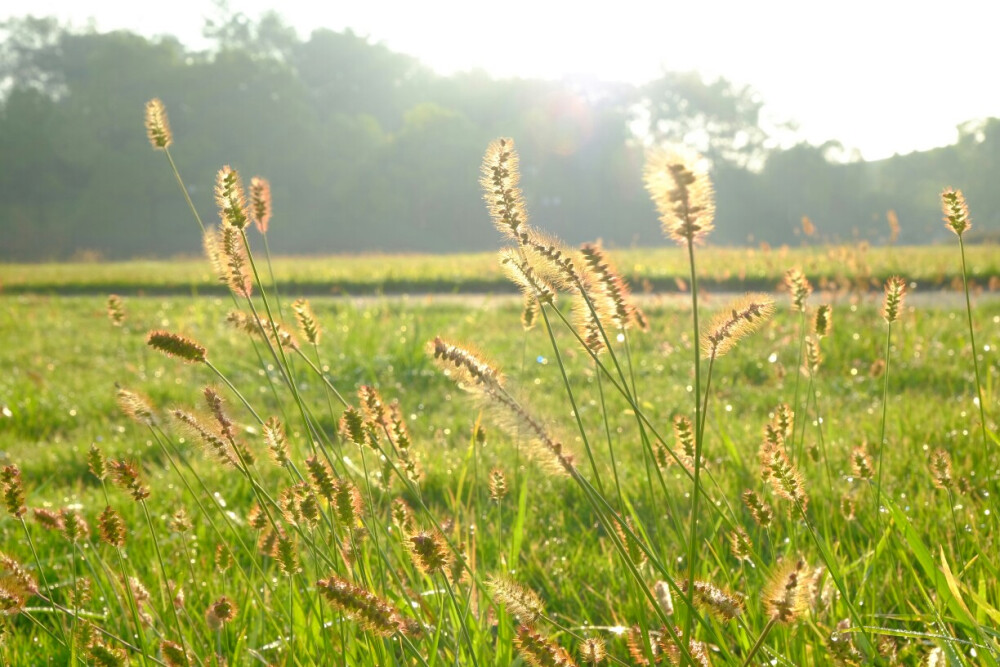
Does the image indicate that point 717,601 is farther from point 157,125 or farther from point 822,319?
point 157,125

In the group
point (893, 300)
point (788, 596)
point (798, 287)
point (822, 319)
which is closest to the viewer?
point (788, 596)

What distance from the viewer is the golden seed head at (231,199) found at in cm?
123

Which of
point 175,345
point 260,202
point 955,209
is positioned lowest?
point 175,345

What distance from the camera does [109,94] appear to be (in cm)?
4538

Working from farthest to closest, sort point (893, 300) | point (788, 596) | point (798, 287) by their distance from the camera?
1. point (798, 287)
2. point (893, 300)
3. point (788, 596)

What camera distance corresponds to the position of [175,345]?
46.6 inches

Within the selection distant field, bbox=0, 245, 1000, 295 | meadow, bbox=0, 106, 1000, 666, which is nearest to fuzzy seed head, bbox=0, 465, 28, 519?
meadow, bbox=0, 106, 1000, 666

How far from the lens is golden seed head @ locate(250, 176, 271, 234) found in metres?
1.39

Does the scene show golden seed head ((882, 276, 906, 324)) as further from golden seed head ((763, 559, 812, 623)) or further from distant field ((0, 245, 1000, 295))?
distant field ((0, 245, 1000, 295))

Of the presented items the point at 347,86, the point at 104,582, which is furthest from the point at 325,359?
the point at 347,86

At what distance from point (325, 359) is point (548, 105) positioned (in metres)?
48.8

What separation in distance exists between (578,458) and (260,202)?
2.29 ft

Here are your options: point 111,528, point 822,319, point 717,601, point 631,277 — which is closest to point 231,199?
point 111,528

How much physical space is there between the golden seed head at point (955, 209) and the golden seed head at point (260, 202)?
3.60 ft
